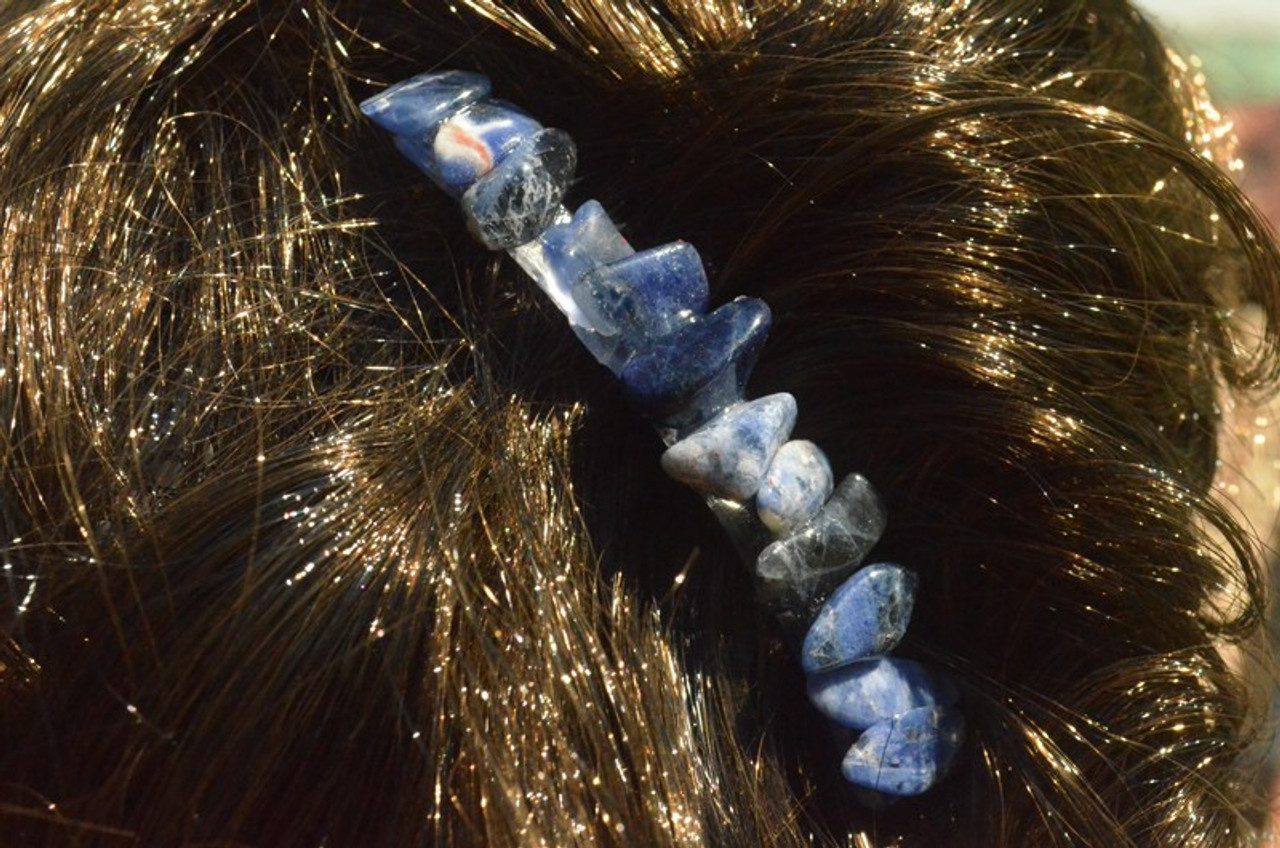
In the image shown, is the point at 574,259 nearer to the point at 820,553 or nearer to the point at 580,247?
the point at 580,247

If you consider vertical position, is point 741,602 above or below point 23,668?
below

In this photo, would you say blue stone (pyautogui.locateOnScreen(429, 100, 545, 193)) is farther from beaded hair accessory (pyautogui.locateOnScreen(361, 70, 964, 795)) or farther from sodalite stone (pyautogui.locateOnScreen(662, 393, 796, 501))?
sodalite stone (pyautogui.locateOnScreen(662, 393, 796, 501))

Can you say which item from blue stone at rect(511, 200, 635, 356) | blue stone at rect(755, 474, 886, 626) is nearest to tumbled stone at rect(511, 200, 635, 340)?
blue stone at rect(511, 200, 635, 356)

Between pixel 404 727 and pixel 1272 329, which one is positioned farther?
pixel 1272 329

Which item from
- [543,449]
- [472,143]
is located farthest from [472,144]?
[543,449]

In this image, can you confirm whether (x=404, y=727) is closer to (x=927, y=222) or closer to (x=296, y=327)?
(x=296, y=327)

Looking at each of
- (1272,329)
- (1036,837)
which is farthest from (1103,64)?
(1036,837)

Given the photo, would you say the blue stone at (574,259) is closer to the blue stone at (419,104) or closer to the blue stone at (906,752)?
the blue stone at (419,104)
